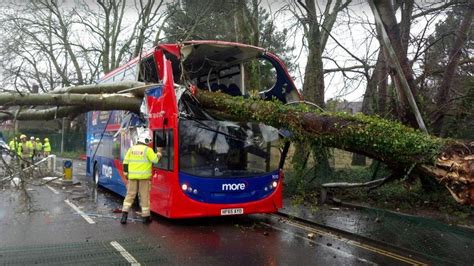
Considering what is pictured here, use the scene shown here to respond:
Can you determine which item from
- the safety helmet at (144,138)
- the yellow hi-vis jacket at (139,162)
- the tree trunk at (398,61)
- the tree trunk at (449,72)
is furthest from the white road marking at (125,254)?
the tree trunk at (449,72)

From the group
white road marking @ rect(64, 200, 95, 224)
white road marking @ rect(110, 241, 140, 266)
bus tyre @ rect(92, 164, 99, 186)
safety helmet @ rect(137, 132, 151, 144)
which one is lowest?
white road marking @ rect(64, 200, 95, 224)

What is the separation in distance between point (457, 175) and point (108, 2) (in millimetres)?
26043

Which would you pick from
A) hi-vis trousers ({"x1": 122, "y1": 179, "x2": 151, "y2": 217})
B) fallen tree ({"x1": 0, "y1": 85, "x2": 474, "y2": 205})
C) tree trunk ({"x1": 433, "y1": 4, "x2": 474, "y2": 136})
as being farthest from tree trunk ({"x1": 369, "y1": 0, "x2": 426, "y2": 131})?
hi-vis trousers ({"x1": 122, "y1": 179, "x2": 151, "y2": 217})

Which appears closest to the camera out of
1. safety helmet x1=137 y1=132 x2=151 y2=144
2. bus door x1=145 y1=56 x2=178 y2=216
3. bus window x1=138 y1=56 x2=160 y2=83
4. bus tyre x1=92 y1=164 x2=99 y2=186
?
bus door x1=145 y1=56 x2=178 y2=216

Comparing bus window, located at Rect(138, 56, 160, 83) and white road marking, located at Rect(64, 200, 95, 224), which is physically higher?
bus window, located at Rect(138, 56, 160, 83)

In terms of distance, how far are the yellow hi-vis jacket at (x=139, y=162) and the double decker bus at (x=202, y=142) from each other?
0.22 meters

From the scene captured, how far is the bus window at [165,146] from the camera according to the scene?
28.8 ft

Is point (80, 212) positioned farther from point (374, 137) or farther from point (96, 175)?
point (374, 137)

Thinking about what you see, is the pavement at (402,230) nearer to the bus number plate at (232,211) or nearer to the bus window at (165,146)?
the bus number plate at (232,211)

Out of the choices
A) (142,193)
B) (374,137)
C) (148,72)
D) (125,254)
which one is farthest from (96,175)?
(374,137)

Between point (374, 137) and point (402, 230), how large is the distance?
2587mm

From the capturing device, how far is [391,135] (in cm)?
704

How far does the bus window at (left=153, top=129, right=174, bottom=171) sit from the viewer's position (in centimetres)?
878

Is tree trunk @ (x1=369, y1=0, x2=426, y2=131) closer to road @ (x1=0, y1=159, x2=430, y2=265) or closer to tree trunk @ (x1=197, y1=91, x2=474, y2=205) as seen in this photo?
tree trunk @ (x1=197, y1=91, x2=474, y2=205)
